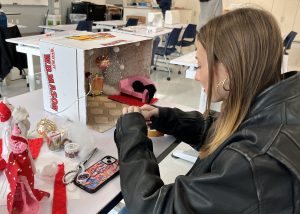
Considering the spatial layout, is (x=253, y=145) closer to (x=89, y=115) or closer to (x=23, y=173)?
(x=23, y=173)

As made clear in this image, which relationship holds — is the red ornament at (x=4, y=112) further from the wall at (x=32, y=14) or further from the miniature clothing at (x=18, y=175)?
the wall at (x=32, y=14)

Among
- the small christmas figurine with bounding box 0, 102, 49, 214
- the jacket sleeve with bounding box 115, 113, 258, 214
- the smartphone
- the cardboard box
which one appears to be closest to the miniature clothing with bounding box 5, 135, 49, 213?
the small christmas figurine with bounding box 0, 102, 49, 214

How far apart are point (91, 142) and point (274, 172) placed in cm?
68

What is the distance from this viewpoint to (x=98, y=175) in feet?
2.81

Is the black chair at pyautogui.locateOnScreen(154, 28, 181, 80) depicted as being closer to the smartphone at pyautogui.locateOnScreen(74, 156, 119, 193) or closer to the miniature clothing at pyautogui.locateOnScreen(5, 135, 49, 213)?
the smartphone at pyautogui.locateOnScreen(74, 156, 119, 193)

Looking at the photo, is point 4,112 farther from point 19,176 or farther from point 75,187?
point 75,187

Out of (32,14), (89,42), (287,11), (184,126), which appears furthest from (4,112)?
(287,11)

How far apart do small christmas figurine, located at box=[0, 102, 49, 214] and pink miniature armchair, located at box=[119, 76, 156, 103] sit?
79 centimetres

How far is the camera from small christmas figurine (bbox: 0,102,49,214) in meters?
0.69

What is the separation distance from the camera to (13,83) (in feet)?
12.0

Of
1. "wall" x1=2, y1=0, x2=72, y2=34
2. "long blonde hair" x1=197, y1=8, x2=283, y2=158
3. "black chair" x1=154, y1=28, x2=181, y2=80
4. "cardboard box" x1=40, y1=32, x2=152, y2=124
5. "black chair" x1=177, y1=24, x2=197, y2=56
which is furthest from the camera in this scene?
"wall" x1=2, y1=0, x2=72, y2=34

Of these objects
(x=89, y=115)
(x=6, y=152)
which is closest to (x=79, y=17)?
(x=89, y=115)

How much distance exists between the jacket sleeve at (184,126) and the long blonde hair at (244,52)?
41cm

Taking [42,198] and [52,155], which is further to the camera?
[52,155]
